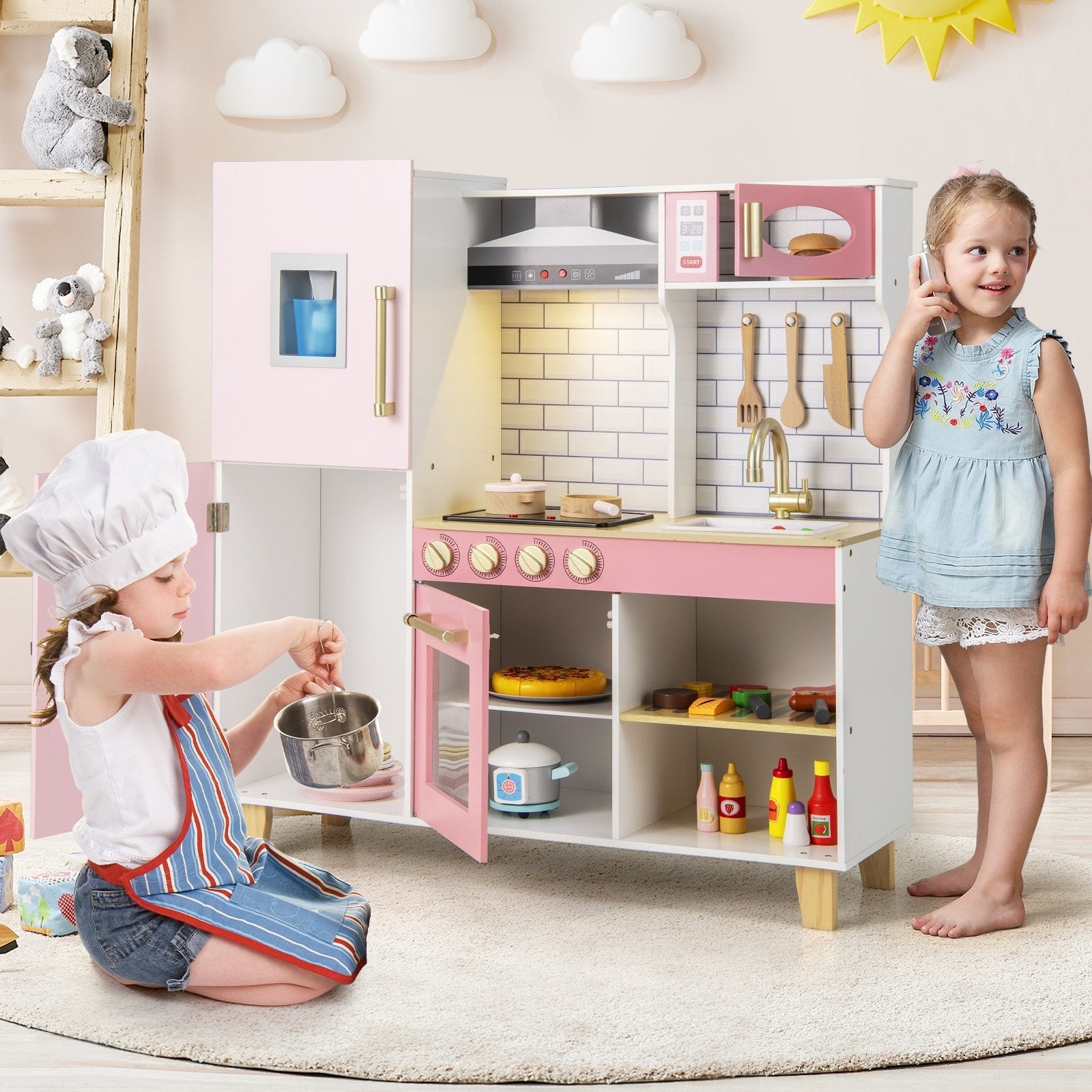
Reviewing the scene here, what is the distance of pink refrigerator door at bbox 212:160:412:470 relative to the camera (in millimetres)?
3172

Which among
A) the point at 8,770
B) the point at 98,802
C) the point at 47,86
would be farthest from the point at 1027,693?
the point at 47,86

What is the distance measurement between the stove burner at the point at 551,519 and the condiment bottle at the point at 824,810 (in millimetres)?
631

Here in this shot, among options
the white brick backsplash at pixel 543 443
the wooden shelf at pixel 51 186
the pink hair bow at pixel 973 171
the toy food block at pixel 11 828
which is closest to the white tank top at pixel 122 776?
the toy food block at pixel 11 828

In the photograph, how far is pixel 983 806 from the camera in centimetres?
308

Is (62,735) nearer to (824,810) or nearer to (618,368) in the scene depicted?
(618,368)

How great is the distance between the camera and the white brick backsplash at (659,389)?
3.25m

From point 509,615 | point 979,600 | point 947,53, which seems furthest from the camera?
point 947,53

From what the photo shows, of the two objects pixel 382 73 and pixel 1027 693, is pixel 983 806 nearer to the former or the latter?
pixel 1027 693

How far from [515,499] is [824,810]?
2.94 feet

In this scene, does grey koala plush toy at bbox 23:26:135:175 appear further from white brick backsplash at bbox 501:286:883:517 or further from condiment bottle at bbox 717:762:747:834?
condiment bottle at bbox 717:762:747:834

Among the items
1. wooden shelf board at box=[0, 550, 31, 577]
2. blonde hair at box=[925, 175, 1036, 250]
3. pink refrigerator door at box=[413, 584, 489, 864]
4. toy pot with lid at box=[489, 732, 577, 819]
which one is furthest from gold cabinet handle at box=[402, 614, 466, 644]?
wooden shelf board at box=[0, 550, 31, 577]

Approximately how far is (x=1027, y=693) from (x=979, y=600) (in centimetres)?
22

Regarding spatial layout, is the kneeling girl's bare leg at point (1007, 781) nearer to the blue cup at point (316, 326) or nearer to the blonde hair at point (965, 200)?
the blonde hair at point (965, 200)

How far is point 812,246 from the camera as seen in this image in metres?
3.05
